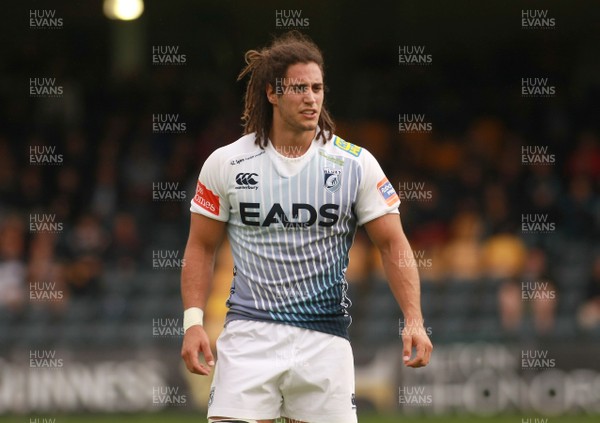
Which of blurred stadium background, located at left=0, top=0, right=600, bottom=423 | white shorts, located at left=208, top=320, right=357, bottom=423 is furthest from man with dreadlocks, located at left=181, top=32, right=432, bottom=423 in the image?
blurred stadium background, located at left=0, top=0, right=600, bottom=423

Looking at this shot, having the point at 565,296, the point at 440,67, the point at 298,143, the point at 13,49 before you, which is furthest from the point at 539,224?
the point at 298,143

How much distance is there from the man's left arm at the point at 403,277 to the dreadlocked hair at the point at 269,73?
1.59ft

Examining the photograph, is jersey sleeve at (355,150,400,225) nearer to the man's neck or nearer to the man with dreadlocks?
the man with dreadlocks

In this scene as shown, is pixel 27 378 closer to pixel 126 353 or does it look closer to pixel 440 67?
pixel 126 353

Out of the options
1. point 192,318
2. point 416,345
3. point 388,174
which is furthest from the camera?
point 388,174

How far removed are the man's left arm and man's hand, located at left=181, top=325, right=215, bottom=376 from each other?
85 centimetres

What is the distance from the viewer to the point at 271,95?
5.95 meters

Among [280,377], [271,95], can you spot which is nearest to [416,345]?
[280,377]

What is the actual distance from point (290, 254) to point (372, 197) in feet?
1.48

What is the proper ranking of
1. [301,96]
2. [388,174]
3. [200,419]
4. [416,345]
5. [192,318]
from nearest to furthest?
[416,345] < [301,96] < [192,318] < [200,419] < [388,174]

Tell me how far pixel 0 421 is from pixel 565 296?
6.31 metres

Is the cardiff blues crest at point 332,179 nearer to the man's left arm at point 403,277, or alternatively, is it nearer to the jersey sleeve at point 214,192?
the man's left arm at point 403,277

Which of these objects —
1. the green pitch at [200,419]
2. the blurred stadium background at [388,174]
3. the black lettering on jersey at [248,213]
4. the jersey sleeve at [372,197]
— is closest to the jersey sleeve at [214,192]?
the black lettering on jersey at [248,213]

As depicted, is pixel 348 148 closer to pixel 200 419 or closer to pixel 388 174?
pixel 200 419
